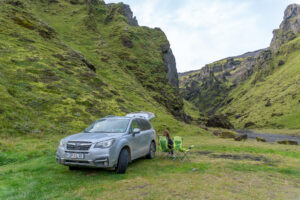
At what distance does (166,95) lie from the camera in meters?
78.1

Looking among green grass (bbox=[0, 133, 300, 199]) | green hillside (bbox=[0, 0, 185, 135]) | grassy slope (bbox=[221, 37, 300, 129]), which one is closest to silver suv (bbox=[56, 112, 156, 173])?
green grass (bbox=[0, 133, 300, 199])

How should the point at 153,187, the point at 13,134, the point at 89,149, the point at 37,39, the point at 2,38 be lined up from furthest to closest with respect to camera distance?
the point at 37,39 → the point at 2,38 → the point at 13,134 → the point at 89,149 → the point at 153,187

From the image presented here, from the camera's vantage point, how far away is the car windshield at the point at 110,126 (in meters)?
10.2

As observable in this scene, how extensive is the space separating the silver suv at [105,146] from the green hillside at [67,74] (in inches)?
454

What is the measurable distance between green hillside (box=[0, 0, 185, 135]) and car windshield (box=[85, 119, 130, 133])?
1092 cm

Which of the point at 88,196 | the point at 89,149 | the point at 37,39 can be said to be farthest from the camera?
the point at 37,39

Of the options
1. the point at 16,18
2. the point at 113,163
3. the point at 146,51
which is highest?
the point at 146,51

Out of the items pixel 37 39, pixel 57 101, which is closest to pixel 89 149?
pixel 57 101

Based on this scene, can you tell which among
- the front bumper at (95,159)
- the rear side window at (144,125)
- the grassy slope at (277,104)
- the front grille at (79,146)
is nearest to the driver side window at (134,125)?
the rear side window at (144,125)

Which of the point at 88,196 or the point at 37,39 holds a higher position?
the point at 37,39

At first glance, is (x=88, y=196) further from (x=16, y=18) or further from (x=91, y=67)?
(x=16, y=18)

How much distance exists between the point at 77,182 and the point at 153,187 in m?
2.72

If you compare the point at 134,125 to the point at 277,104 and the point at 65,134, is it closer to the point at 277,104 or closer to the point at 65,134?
the point at 65,134

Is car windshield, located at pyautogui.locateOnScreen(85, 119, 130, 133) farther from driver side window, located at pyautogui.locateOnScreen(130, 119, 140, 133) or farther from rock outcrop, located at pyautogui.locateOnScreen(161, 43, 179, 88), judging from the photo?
rock outcrop, located at pyautogui.locateOnScreen(161, 43, 179, 88)
